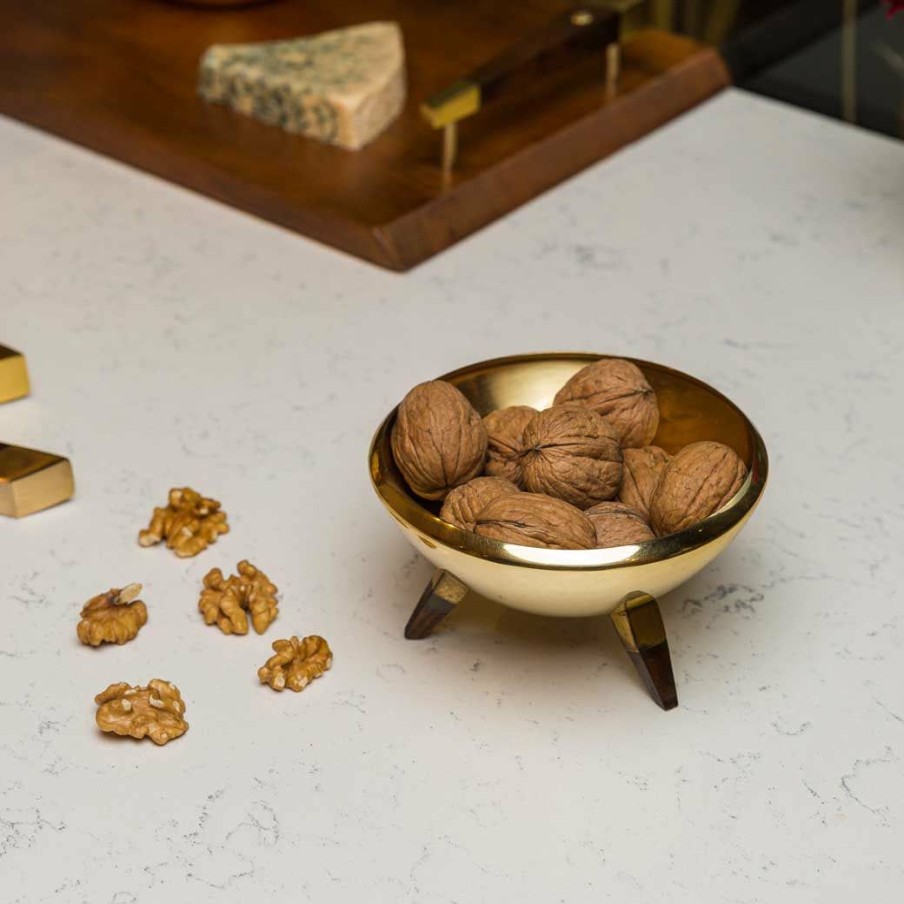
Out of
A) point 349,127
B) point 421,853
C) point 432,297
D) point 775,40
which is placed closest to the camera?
point 421,853

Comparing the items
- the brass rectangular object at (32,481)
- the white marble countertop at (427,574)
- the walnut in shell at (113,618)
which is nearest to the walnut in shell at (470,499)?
the white marble countertop at (427,574)

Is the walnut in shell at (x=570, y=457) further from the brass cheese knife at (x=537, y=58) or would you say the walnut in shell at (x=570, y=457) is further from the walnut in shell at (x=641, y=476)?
the brass cheese knife at (x=537, y=58)

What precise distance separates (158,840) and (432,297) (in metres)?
0.65

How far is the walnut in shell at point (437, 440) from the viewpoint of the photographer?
90 centimetres

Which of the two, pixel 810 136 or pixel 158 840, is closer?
pixel 158 840

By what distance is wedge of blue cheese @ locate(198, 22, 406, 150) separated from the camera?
1.52m

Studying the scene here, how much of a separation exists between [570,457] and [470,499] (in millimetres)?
64

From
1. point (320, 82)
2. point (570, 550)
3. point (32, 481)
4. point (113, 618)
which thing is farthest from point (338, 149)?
point (570, 550)

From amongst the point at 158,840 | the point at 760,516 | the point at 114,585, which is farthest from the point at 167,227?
the point at 158,840

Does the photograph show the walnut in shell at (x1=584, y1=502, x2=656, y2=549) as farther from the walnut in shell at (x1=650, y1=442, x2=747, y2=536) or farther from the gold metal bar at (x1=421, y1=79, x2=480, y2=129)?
the gold metal bar at (x1=421, y1=79, x2=480, y2=129)

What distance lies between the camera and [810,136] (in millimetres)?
1640

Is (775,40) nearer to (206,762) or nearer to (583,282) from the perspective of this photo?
(583,282)

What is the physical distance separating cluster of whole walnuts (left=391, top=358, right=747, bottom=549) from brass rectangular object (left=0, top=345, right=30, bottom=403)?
418mm

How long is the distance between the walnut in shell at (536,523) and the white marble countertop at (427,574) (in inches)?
5.0
